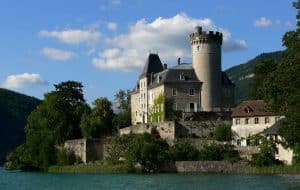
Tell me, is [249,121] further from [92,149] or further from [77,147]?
[77,147]

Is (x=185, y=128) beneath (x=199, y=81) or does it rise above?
beneath

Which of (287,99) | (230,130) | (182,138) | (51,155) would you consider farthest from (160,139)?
(287,99)

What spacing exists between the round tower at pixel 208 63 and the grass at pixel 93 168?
1595 centimetres

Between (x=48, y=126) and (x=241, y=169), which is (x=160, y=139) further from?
(x=48, y=126)

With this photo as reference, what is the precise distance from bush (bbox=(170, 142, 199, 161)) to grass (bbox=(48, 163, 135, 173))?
457 cm

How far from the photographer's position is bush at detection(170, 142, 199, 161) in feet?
220

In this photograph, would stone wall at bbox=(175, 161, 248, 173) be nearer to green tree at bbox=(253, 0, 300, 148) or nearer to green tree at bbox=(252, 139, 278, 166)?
green tree at bbox=(252, 139, 278, 166)

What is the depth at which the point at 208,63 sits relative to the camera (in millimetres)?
80875

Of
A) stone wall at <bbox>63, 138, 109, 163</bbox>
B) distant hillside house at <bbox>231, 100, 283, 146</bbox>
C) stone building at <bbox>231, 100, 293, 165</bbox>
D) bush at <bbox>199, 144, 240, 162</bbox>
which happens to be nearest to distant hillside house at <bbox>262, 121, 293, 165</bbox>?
stone building at <bbox>231, 100, 293, 165</bbox>

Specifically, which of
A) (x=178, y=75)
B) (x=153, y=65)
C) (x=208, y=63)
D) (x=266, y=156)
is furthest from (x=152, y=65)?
(x=266, y=156)

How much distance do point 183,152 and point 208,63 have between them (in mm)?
17135

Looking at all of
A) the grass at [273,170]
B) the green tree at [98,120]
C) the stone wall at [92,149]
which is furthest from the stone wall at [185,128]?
the grass at [273,170]

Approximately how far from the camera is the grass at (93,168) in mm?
67812

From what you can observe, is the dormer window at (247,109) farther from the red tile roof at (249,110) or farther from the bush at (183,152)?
the bush at (183,152)
